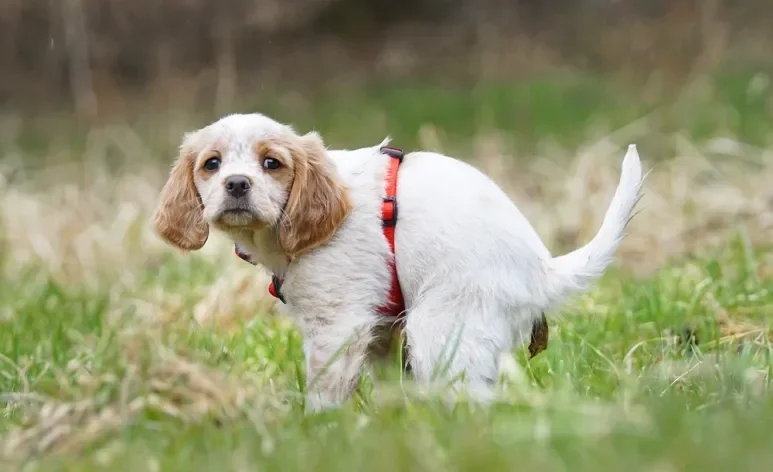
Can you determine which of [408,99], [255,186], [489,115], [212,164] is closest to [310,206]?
[255,186]

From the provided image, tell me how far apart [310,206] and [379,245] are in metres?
0.24

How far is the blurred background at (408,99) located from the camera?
721cm

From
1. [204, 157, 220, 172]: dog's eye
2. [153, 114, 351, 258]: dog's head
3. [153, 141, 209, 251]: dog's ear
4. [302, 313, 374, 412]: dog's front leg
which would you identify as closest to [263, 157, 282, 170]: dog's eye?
[153, 114, 351, 258]: dog's head

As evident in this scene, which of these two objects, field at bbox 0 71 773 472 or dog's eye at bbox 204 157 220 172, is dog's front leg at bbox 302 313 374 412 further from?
dog's eye at bbox 204 157 220 172

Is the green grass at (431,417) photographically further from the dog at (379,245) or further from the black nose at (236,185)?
the black nose at (236,185)

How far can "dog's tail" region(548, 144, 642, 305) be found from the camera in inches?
137

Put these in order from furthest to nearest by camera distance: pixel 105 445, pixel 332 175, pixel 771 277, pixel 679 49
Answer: pixel 679 49, pixel 771 277, pixel 332 175, pixel 105 445

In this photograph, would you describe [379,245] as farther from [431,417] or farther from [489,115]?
[489,115]

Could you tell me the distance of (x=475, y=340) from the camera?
128 inches

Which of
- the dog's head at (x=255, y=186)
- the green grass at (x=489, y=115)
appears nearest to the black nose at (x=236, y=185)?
the dog's head at (x=255, y=186)

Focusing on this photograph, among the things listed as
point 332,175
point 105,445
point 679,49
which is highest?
point 679,49

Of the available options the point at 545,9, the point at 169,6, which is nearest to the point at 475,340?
the point at 545,9

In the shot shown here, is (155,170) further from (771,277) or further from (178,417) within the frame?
(178,417)

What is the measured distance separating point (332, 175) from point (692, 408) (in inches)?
52.5
